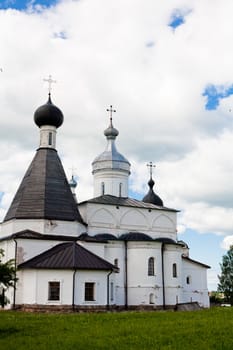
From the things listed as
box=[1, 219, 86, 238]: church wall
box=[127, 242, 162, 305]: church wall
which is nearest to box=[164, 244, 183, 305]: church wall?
box=[127, 242, 162, 305]: church wall

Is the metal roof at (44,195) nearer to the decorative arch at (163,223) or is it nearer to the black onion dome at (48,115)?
the black onion dome at (48,115)

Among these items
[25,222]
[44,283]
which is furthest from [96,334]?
[25,222]

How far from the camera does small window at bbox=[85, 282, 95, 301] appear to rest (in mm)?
23406

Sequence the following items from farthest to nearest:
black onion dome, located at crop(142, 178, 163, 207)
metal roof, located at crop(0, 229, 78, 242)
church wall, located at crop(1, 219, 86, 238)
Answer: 1. black onion dome, located at crop(142, 178, 163, 207)
2. church wall, located at crop(1, 219, 86, 238)
3. metal roof, located at crop(0, 229, 78, 242)

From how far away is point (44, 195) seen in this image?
26109 mm

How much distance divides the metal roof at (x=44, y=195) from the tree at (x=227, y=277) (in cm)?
1856

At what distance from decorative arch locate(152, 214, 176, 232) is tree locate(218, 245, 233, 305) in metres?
11.3

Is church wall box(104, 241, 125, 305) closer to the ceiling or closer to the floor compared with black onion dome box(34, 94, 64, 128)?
closer to the floor

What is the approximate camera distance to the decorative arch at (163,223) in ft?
102

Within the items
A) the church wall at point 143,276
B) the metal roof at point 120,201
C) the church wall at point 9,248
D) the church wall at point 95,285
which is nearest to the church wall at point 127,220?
the metal roof at point 120,201

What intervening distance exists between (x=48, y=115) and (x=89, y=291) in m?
11.5

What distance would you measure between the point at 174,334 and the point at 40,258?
13.3 m

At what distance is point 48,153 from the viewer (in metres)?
28.7

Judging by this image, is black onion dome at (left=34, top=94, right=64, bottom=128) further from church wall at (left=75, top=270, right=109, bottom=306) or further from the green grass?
the green grass
